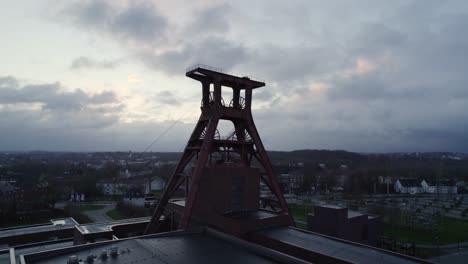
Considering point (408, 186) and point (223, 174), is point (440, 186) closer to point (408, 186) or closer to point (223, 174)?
point (408, 186)

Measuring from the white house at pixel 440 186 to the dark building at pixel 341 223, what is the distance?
66.0 m

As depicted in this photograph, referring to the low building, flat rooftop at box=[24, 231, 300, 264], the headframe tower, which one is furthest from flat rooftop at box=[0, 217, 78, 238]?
the low building

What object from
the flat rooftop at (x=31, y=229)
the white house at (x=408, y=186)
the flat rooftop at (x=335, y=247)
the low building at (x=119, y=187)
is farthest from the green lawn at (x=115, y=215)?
the white house at (x=408, y=186)

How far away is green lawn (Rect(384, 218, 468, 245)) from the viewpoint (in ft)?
98.6

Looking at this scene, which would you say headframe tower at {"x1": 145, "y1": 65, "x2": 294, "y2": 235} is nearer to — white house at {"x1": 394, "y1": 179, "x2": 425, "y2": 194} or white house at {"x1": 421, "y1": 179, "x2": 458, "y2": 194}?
white house at {"x1": 394, "y1": 179, "x2": 425, "y2": 194}

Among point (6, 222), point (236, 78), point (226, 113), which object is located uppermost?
point (236, 78)

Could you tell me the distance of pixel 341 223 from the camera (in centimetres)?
2002

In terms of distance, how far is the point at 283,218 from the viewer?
17.6 meters

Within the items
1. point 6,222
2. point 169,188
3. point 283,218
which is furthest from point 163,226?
point 6,222

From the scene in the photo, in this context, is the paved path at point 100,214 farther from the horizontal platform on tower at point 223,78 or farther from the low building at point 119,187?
the horizontal platform on tower at point 223,78

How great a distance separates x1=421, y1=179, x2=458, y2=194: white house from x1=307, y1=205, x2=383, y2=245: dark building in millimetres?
65968

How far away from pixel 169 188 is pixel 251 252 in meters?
8.77

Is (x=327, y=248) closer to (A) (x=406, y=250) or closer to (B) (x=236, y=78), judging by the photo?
(B) (x=236, y=78)

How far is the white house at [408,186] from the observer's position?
76.1 metres
